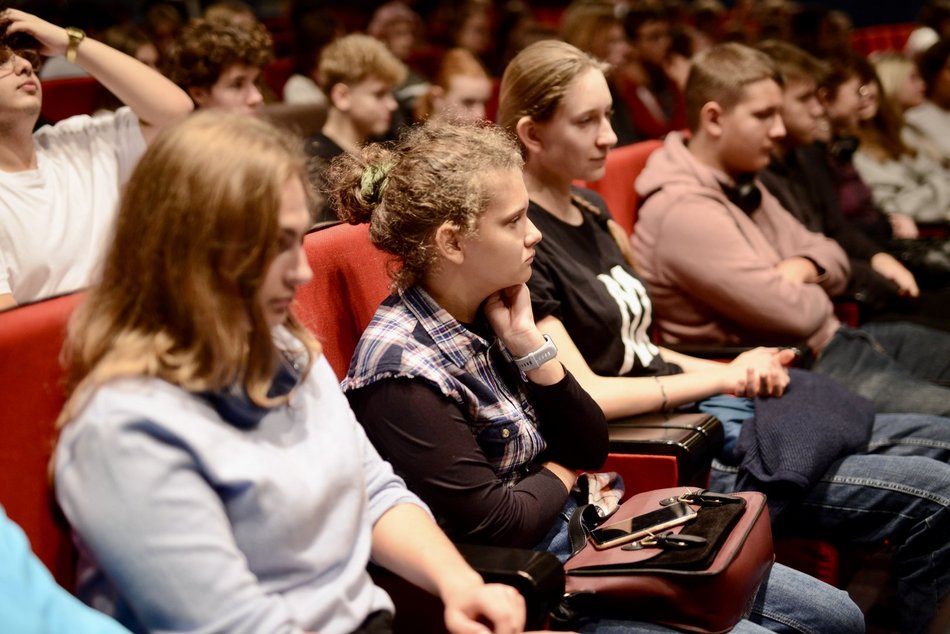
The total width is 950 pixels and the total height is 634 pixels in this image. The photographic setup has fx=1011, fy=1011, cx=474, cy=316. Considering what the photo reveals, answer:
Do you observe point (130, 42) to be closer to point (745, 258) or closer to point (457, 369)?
point (745, 258)

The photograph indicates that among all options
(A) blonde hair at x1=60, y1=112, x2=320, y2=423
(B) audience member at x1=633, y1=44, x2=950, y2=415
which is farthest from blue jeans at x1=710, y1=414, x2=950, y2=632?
(A) blonde hair at x1=60, y1=112, x2=320, y2=423

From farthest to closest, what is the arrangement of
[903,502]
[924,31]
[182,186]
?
[924,31] → [903,502] → [182,186]

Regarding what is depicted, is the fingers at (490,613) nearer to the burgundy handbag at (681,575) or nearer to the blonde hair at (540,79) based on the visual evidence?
the burgundy handbag at (681,575)

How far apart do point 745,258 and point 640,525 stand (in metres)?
1.04

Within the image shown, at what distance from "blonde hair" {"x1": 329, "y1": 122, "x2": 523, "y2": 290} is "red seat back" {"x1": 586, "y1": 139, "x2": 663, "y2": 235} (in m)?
1.02

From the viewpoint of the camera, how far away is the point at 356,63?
11.0 ft

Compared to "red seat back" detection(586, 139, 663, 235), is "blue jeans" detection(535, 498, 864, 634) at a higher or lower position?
lower

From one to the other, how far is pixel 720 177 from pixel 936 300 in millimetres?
927

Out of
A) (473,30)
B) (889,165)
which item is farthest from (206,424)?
(473,30)

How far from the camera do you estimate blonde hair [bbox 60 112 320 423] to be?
104cm

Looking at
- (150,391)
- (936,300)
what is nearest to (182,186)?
(150,391)

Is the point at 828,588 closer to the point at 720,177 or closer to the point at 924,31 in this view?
the point at 720,177

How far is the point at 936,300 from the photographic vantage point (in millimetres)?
3027

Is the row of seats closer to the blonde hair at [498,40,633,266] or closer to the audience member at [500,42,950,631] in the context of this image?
the audience member at [500,42,950,631]
